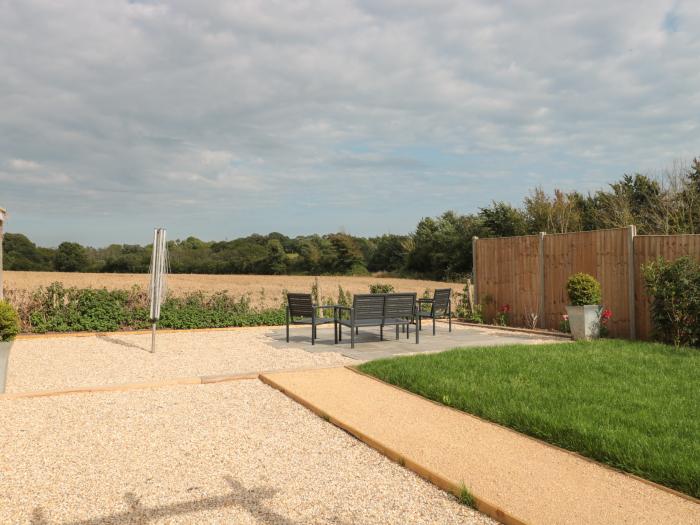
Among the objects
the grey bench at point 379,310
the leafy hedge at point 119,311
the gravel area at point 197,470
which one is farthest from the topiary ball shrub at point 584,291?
the leafy hedge at point 119,311

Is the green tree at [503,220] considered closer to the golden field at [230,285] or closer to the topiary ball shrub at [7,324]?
the golden field at [230,285]

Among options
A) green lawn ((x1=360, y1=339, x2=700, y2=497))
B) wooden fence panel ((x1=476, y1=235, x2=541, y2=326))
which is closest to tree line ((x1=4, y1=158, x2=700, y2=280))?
wooden fence panel ((x1=476, y1=235, x2=541, y2=326))

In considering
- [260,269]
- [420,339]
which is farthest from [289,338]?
[260,269]

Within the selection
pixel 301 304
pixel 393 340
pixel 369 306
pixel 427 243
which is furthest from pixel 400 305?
pixel 427 243

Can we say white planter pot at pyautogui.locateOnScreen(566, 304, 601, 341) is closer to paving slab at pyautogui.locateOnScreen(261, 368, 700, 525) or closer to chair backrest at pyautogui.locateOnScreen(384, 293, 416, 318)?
chair backrest at pyautogui.locateOnScreen(384, 293, 416, 318)

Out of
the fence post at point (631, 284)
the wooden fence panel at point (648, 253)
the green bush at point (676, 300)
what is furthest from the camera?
the fence post at point (631, 284)

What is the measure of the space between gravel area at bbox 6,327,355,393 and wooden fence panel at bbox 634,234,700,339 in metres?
5.30

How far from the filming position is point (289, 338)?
35.2 ft

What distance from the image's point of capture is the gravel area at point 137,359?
7125mm

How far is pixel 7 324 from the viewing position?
6254 mm

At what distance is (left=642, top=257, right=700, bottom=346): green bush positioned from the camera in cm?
849

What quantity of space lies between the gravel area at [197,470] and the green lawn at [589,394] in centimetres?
129

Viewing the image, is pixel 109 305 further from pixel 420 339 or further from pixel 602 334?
pixel 602 334

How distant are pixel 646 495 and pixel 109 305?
11.1 metres
